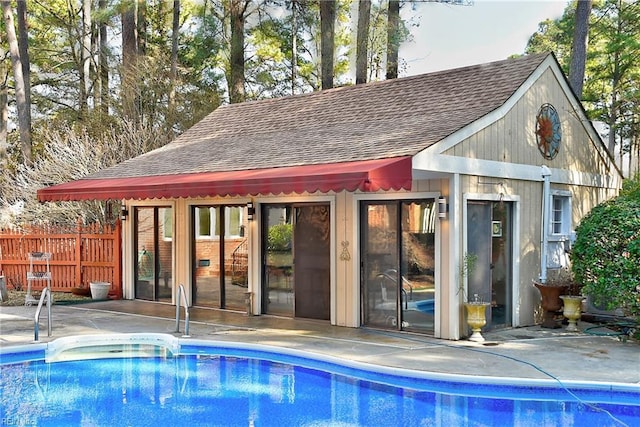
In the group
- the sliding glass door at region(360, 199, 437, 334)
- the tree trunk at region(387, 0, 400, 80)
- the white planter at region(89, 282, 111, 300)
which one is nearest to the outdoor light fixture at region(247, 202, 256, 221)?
the sliding glass door at region(360, 199, 437, 334)

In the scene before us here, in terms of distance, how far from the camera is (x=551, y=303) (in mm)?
14156

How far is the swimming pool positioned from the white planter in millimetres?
7174

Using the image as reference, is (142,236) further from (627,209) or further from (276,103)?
(627,209)

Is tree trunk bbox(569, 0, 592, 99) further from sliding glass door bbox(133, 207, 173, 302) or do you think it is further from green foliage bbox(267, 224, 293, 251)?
sliding glass door bbox(133, 207, 173, 302)

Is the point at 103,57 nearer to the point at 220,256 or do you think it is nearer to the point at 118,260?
the point at 118,260

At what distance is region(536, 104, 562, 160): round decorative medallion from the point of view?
49.1 ft

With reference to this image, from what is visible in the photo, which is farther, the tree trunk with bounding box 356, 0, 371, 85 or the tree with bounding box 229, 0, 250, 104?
the tree with bounding box 229, 0, 250, 104

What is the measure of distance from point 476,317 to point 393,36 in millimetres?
17858

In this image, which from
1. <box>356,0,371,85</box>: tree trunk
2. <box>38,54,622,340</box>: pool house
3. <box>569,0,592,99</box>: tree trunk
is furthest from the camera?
<box>356,0,371,85</box>: tree trunk

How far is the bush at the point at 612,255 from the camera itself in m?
11.9

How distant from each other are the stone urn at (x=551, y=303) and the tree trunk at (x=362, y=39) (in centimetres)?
1527

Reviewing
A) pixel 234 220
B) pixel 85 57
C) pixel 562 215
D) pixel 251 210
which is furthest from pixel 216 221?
pixel 85 57

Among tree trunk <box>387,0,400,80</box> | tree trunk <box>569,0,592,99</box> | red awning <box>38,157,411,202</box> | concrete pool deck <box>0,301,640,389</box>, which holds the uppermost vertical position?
tree trunk <box>387,0,400,80</box>

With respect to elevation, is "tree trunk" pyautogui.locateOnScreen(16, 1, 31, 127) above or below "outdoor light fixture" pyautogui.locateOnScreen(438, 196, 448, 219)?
above
